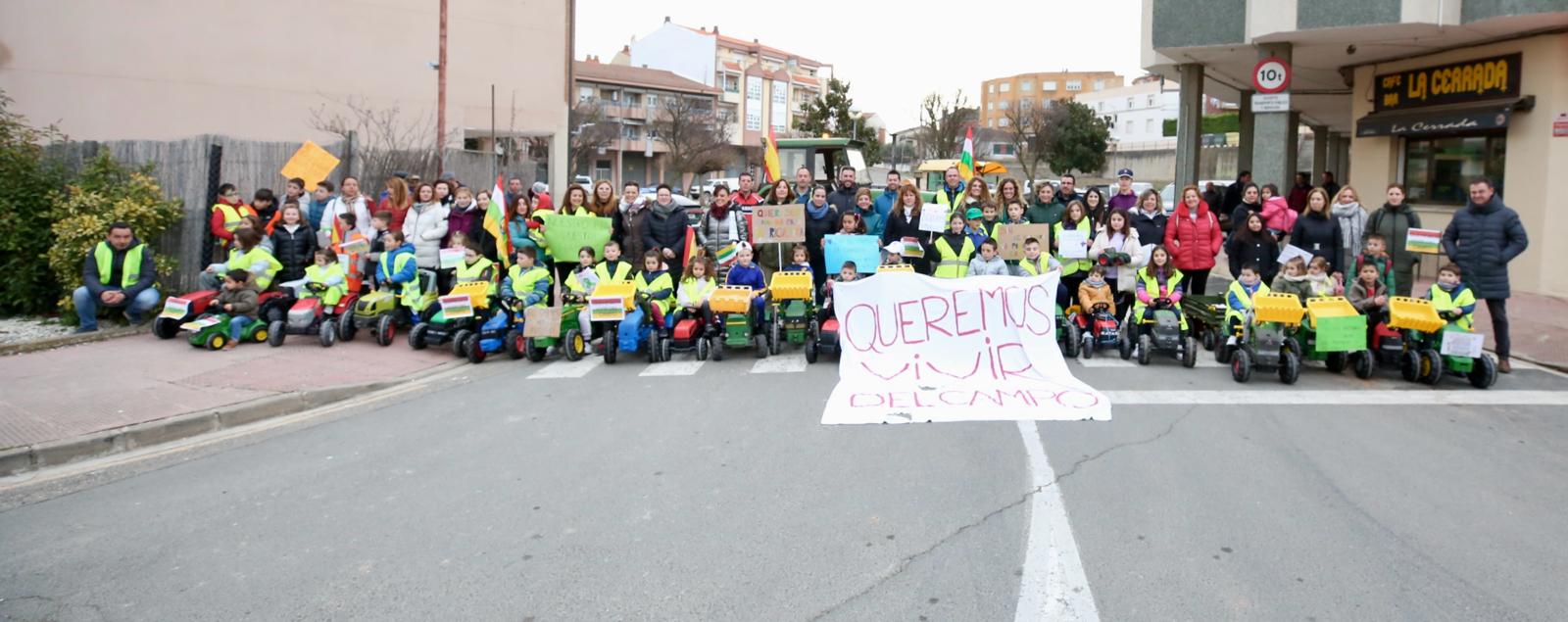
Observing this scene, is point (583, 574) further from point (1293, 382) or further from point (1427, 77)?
point (1427, 77)

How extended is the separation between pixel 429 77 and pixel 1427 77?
23477 millimetres

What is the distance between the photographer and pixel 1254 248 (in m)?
12.2

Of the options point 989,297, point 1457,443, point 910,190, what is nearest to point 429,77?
point 910,190

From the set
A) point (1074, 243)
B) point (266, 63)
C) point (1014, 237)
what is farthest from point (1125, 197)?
point (266, 63)

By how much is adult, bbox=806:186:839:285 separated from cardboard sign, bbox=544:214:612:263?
2414mm

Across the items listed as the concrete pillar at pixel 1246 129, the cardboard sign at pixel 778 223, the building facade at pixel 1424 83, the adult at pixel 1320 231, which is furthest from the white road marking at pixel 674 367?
the concrete pillar at pixel 1246 129

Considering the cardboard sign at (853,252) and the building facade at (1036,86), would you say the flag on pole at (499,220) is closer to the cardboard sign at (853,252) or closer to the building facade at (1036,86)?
the cardboard sign at (853,252)

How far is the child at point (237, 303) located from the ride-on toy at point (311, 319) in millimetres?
254

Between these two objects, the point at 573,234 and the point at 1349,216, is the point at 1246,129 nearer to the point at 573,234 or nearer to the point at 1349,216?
the point at 1349,216

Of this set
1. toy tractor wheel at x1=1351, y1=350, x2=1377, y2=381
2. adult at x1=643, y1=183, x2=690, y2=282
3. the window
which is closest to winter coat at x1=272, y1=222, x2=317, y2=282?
adult at x1=643, y1=183, x2=690, y2=282

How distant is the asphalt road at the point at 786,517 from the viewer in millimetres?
4609

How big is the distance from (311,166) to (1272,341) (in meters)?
11.6

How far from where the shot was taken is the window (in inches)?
673

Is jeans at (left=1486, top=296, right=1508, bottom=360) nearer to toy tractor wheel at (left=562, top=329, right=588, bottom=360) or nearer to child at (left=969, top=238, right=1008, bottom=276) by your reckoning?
child at (left=969, top=238, right=1008, bottom=276)
